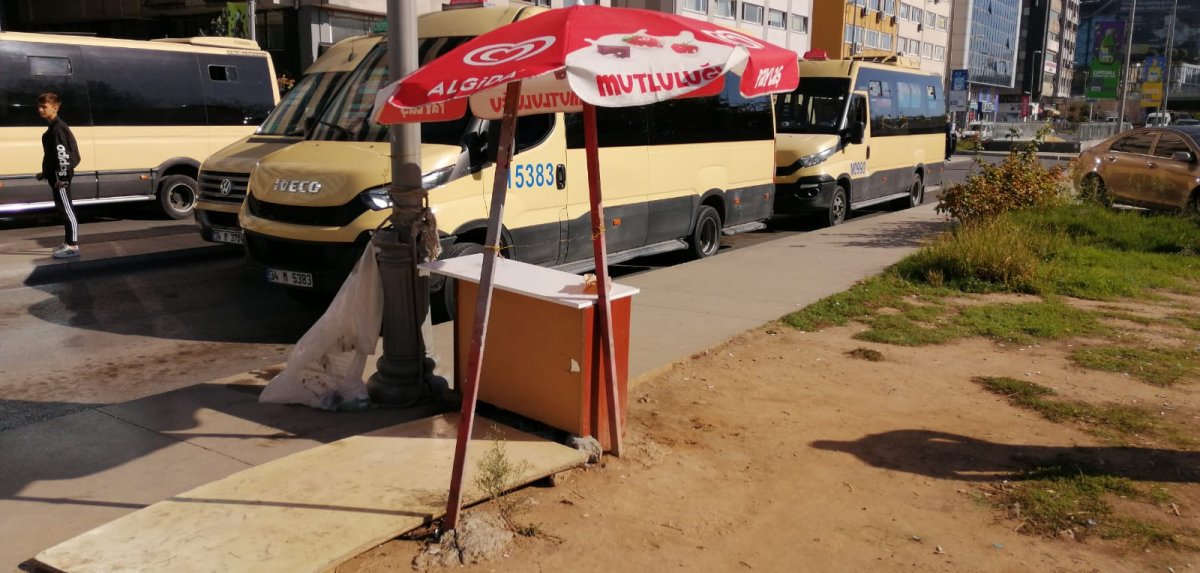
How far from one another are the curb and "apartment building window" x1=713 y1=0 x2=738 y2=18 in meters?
41.3

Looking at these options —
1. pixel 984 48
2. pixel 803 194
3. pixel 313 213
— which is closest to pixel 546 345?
pixel 313 213

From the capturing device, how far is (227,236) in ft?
31.9

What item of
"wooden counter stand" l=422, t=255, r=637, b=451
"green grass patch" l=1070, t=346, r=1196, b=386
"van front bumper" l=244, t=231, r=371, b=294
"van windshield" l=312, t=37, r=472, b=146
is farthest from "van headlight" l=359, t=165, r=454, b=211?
"green grass patch" l=1070, t=346, r=1196, b=386

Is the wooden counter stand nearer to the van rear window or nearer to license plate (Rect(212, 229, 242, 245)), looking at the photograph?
license plate (Rect(212, 229, 242, 245))

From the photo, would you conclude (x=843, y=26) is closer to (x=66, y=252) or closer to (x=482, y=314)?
(x=66, y=252)

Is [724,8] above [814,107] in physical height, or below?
above

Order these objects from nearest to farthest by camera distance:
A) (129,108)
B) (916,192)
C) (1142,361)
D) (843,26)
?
(1142,361)
(129,108)
(916,192)
(843,26)

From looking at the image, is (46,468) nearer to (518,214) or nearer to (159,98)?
(518,214)

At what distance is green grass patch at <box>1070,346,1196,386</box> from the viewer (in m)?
6.46

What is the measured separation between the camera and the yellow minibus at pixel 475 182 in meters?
7.28

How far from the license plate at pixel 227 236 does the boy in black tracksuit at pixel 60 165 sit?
6.38ft

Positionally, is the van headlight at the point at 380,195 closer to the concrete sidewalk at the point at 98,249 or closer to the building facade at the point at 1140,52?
the concrete sidewalk at the point at 98,249

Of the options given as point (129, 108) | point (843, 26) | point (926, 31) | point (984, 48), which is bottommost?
point (129, 108)

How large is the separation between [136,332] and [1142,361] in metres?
7.98
